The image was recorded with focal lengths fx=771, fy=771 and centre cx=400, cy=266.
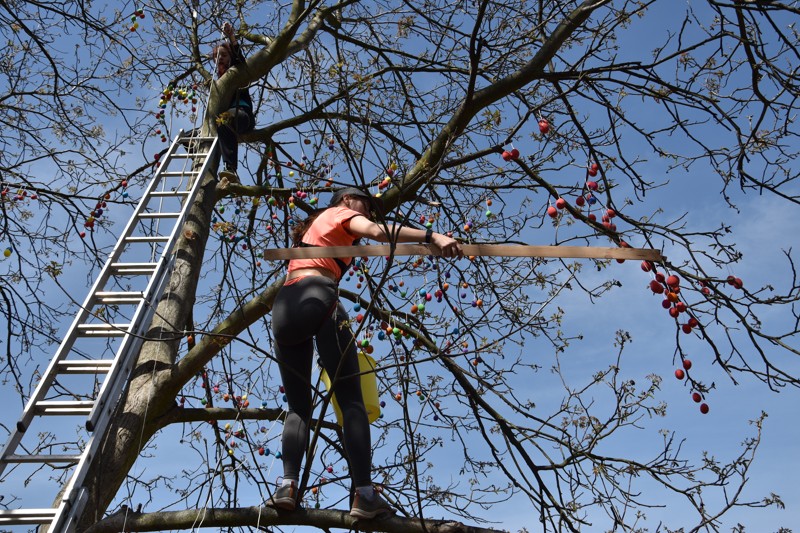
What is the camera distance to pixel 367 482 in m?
3.17

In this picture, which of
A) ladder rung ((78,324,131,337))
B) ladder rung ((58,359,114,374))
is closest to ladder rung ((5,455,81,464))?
ladder rung ((58,359,114,374))

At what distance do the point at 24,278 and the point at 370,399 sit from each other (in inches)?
129

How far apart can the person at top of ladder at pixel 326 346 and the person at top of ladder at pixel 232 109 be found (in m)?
2.49

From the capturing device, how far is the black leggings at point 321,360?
3.16 metres

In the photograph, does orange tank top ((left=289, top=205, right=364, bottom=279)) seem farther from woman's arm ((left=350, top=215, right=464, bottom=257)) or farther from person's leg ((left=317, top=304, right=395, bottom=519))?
person's leg ((left=317, top=304, right=395, bottom=519))

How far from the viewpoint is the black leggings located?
3160mm

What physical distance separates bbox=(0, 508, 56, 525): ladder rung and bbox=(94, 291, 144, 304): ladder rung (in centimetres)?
120

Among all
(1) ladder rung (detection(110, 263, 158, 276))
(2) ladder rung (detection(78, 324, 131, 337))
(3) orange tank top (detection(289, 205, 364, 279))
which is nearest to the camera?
(3) orange tank top (detection(289, 205, 364, 279))

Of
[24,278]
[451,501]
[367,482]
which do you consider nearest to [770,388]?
[451,501]

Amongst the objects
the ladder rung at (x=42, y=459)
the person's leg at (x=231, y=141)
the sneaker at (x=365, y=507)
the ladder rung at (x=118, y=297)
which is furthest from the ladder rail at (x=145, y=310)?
the sneaker at (x=365, y=507)

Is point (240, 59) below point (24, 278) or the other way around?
the other way around

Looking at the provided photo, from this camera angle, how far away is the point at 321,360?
10.7ft

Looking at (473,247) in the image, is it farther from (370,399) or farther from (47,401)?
(47,401)

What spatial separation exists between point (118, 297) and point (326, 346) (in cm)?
144
